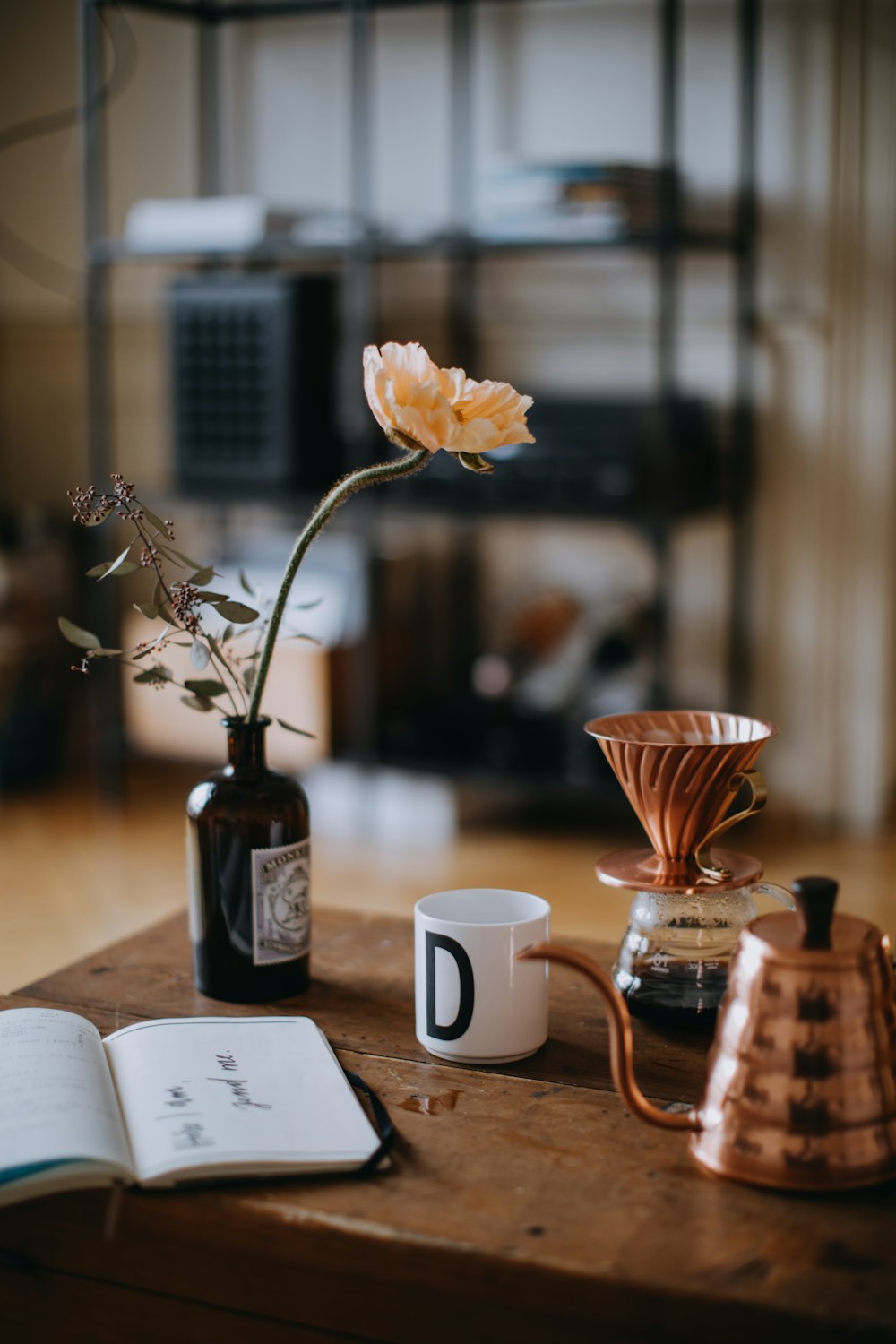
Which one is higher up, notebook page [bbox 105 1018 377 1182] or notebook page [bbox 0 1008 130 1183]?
notebook page [bbox 0 1008 130 1183]

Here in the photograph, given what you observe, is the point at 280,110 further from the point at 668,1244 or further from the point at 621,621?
the point at 668,1244

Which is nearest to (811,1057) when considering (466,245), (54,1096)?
(54,1096)

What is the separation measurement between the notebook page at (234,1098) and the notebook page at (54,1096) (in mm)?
17

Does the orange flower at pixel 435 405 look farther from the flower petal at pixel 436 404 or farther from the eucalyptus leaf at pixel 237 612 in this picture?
the eucalyptus leaf at pixel 237 612

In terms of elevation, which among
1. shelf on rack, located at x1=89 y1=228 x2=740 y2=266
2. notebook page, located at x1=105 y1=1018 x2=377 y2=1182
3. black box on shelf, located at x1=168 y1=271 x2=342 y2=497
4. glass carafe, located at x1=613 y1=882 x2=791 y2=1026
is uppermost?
shelf on rack, located at x1=89 y1=228 x2=740 y2=266

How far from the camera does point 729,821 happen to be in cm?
105

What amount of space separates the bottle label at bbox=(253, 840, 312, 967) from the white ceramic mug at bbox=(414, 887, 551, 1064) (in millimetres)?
150

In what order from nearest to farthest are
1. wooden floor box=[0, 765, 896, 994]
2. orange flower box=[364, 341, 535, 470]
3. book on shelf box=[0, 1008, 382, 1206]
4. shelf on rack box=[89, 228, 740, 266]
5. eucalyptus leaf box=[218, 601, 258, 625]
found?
book on shelf box=[0, 1008, 382, 1206] → orange flower box=[364, 341, 535, 470] → eucalyptus leaf box=[218, 601, 258, 625] → wooden floor box=[0, 765, 896, 994] → shelf on rack box=[89, 228, 740, 266]

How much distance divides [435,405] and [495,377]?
8.08 feet

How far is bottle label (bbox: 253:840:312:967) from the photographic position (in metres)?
1.20

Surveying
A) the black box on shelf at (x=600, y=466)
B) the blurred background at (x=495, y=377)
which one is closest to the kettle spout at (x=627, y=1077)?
the blurred background at (x=495, y=377)

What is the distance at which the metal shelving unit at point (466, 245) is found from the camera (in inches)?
114

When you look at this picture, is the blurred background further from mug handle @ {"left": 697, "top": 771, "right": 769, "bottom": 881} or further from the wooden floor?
mug handle @ {"left": 697, "top": 771, "right": 769, "bottom": 881}

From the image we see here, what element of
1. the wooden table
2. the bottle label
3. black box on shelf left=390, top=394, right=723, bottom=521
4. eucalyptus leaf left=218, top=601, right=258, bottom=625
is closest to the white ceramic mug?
the wooden table
